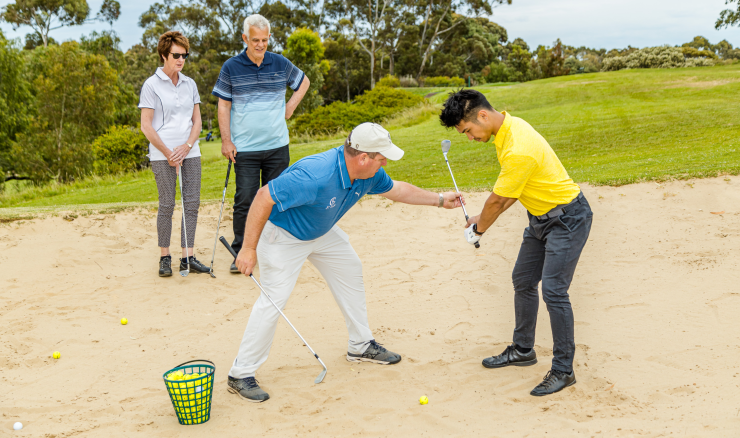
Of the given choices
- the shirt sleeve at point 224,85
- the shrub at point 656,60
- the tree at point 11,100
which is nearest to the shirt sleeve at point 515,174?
the shirt sleeve at point 224,85

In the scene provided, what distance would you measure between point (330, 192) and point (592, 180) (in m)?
6.58

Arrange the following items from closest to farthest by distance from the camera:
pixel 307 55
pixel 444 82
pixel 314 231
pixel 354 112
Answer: pixel 314 231
pixel 354 112
pixel 307 55
pixel 444 82

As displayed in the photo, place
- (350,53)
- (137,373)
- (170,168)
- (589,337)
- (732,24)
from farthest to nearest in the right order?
(350,53), (732,24), (170,168), (589,337), (137,373)

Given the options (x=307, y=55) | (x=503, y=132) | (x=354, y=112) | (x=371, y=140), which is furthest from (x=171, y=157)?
(x=307, y=55)

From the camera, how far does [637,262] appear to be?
22.6 ft

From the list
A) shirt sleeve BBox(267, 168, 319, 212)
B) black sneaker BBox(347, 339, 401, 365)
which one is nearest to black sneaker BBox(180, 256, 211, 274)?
black sneaker BBox(347, 339, 401, 365)

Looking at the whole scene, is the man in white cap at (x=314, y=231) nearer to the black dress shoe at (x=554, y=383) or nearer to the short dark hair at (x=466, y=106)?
the short dark hair at (x=466, y=106)

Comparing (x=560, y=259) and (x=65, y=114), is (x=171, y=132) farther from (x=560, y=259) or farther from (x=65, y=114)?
(x=65, y=114)

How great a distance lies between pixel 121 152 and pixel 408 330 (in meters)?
21.3

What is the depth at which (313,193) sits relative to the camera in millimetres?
3861

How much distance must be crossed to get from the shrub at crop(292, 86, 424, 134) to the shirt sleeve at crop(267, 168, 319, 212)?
20.1 m

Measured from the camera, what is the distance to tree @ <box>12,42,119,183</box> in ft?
90.6

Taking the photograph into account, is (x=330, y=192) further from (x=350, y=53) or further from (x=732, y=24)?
(x=350, y=53)

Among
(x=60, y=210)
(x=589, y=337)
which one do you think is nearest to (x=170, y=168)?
(x=60, y=210)
